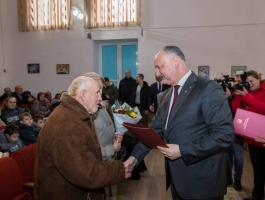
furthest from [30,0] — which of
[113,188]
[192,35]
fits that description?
[113,188]

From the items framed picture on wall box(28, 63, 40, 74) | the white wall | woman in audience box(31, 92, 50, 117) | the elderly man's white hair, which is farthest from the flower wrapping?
framed picture on wall box(28, 63, 40, 74)

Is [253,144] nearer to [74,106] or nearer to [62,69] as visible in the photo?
[74,106]

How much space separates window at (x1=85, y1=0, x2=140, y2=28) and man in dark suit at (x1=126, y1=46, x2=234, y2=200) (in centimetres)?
673

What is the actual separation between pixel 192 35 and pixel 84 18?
3477 mm

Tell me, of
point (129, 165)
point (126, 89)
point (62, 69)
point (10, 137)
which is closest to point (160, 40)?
point (126, 89)

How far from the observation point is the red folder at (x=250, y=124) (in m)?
2.45

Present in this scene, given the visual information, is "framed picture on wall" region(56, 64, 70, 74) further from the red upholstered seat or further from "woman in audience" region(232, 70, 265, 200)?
the red upholstered seat

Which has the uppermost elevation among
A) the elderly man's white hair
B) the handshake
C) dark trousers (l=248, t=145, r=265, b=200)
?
the elderly man's white hair

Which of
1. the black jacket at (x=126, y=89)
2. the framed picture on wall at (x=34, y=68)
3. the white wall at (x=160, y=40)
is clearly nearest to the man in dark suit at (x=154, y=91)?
the black jacket at (x=126, y=89)

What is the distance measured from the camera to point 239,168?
12.2ft

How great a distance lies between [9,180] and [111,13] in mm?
6976

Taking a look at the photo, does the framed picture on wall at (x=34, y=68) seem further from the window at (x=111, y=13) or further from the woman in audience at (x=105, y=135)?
the woman in audience at (x=105, y=135)

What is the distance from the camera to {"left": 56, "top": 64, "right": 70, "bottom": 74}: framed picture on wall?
8.72 meters

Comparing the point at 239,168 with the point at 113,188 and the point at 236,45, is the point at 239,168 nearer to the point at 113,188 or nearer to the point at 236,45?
the point at 113,188
